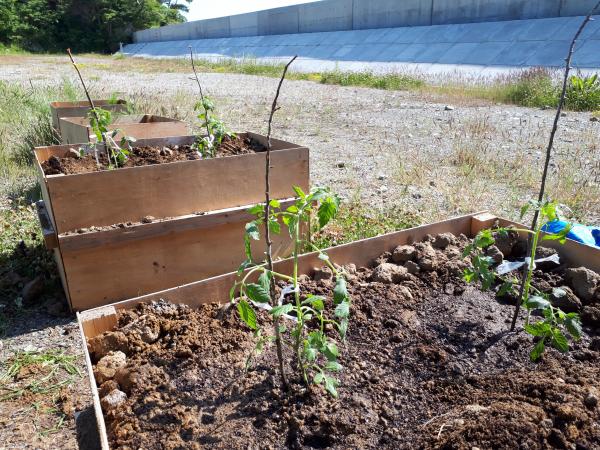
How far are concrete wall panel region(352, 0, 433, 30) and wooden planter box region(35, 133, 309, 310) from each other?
23355 millimetres

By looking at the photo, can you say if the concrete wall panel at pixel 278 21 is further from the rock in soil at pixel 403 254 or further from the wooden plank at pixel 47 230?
the rock in soil at pixel 403 254

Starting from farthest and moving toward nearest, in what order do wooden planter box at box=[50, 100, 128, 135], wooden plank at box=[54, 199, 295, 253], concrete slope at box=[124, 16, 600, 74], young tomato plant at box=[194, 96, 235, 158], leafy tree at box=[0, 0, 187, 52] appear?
1. leafy tree at box=[0, 0, 187, 52]
2. concrete slope at box=[124, 16, 600, 74]
3. wooden planter box at box=[50, 100, 128, 135]
4. young tomato plant at box=[194, 96, 235, 158]
5. wooden plank at box=[54, 199, 295, 253]

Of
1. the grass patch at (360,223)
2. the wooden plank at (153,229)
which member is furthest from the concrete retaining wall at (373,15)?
the wooden plank at (153,229)

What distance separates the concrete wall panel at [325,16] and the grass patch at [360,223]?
87.0ft

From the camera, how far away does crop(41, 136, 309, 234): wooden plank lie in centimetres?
290

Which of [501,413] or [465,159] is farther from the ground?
[501,413]

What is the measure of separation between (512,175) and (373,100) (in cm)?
698

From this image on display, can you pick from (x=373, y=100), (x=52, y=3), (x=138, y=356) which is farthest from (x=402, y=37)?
(x=52, y=3)

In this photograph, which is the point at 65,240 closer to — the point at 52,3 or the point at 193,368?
the point at 193,368

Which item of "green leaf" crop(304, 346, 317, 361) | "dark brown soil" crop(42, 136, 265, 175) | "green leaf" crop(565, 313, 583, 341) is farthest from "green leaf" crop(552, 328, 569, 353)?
"dark brown soil" crop(42, 136, 265, 175)

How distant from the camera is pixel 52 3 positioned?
49.1m

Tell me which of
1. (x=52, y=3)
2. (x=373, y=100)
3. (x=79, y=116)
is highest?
(x=52, y=3)

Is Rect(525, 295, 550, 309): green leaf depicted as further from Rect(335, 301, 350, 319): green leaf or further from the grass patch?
the grass patch

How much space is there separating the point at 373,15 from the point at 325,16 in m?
4.32
